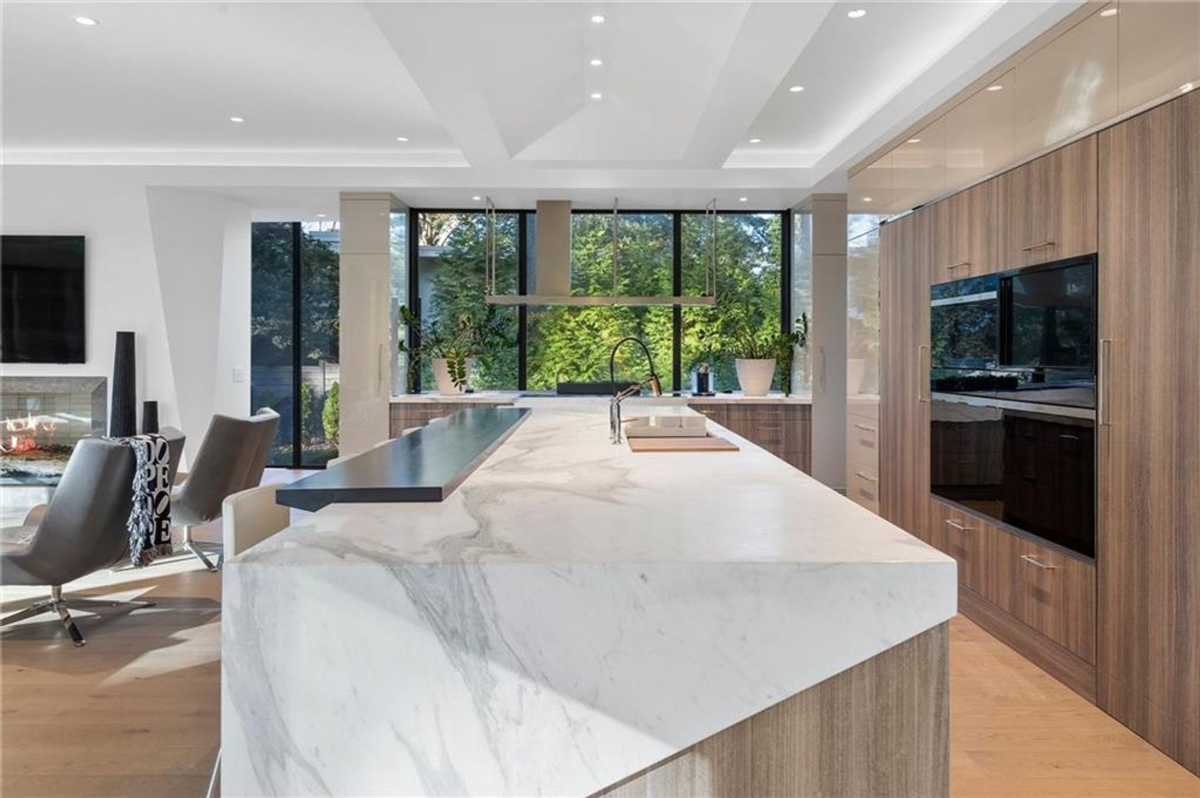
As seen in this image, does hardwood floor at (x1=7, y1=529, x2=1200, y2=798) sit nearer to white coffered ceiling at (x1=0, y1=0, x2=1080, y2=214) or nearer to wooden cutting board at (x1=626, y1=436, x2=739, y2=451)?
wooden cutting board at (x1=626, y1=436, x2=739, y2=451)

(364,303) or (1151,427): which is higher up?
(364,303)

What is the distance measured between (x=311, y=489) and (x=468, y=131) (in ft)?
11.1

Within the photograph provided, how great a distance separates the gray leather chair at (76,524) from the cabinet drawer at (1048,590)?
3.67 meters

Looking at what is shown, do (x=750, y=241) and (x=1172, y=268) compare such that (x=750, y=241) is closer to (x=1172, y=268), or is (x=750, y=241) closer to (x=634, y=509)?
(x=1172, y=268)

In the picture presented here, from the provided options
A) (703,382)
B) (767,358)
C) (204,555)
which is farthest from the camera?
(703,382)

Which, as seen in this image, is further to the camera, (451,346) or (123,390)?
(451,346)

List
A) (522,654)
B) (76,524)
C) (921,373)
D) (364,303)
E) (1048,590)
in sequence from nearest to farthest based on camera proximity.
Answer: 1. (522,654)
2. (1048,590)
3. (76,524)
4. (921,373)
5. (364,303)

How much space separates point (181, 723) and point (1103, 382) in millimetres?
3139

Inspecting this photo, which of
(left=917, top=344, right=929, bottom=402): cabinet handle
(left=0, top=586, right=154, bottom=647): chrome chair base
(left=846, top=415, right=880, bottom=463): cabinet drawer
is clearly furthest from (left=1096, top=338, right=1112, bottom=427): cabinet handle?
(left=0, top=586, right=154, bottom=647): chrome chair base

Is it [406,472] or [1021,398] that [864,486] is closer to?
[1021,398]

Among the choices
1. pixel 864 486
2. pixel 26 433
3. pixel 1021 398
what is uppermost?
pixel 1021 398

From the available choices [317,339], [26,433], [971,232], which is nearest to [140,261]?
[26,433]

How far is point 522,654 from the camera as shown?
1065 millimetres

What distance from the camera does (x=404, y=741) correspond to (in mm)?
1073
